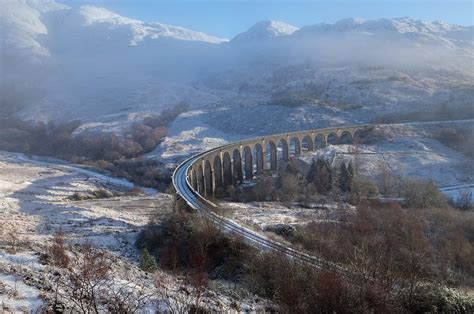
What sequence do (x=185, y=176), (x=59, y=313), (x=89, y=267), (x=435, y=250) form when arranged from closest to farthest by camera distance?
1. (x=59, y=313)
2. (x=89, y=267)
3. (x=435, y=250)
4. (x=185, y=176)

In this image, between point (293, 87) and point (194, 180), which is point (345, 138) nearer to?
point (194, 180)

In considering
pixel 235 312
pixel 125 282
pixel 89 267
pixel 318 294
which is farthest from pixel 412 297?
pixel 89 267

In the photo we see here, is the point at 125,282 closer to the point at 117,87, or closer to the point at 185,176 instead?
the point at 185,176

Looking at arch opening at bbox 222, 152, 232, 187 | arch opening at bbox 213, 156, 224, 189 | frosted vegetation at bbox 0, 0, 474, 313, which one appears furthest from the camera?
arch opening at bbox 222, 152, 232, 187

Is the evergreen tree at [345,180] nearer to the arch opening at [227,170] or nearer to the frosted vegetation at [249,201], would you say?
the frosted vegetation at [249,201]

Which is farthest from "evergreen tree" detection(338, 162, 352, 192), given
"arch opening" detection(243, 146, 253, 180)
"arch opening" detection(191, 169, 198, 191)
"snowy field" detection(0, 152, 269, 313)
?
"snowy field" detection(0, 152, 269, 313)

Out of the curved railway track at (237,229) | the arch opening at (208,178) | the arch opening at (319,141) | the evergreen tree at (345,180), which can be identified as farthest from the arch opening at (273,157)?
the curved railway track at (237,229)

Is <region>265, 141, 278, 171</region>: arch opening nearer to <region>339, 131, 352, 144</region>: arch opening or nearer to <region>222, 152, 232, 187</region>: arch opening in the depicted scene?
<region>222, 152, 232, 187</region>: arch opening

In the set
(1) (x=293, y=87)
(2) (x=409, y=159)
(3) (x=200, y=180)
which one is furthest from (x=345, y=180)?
(1) (x=293, y=87)
